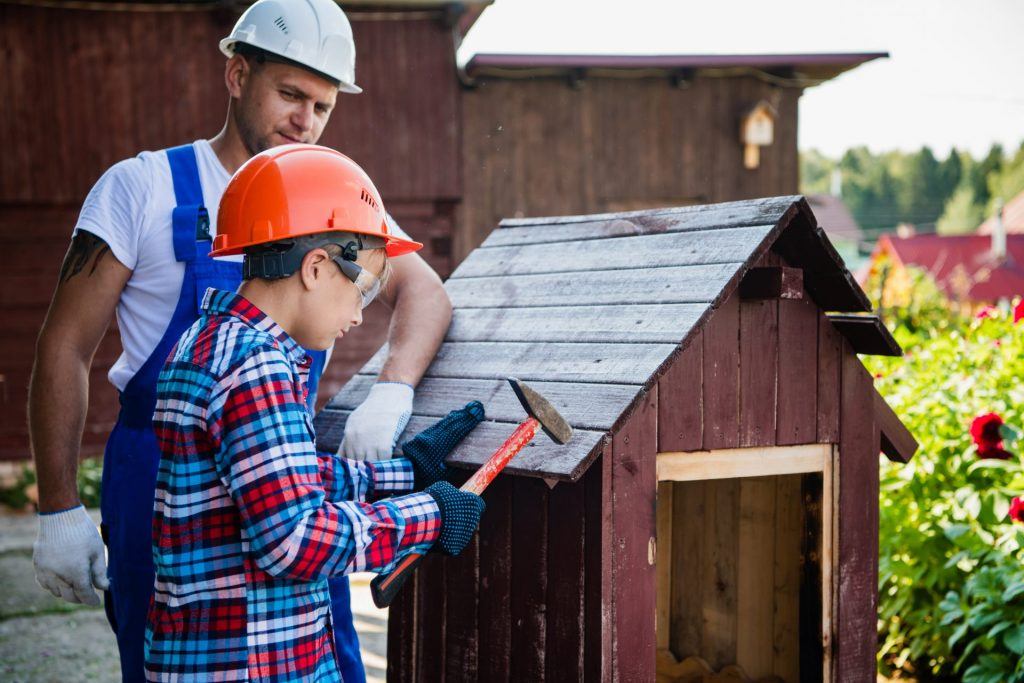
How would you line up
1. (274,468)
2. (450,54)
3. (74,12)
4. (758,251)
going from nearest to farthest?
(274,468) → (758,251) → (74,12) → (450,54)

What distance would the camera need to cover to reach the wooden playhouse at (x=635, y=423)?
7.77 ft

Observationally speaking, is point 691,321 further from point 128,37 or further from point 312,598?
point 128,37

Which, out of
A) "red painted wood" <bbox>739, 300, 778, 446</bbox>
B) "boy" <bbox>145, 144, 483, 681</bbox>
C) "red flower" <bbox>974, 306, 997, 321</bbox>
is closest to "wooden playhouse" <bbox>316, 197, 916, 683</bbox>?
"red painted wood" <bbox>739, 300, 778, 446</bbox>

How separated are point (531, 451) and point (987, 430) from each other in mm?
2074

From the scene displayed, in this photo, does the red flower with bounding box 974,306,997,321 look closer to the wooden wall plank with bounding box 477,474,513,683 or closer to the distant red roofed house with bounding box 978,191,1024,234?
the wooden wall plank with bounding box 477,474,513,683

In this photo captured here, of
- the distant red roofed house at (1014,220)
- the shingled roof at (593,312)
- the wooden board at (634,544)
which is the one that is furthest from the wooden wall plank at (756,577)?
the distant red roofed house at (1014,220)

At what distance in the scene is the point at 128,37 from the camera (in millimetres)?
10266

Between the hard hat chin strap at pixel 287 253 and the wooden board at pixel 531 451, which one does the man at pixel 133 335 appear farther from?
the hard hat chin strap at pixel 287 253

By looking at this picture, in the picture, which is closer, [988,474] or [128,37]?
[988,474]

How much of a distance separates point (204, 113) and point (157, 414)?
9.46 metres

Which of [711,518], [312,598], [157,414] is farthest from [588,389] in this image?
[711,518]

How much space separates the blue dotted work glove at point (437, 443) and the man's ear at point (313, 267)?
1.88 ft

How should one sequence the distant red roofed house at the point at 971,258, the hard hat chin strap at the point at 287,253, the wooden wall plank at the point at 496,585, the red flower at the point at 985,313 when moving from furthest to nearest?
the distant red roofed house at the point at 971,258, the red flower at the point at 985,313, the wooden wall plank at the point at 496,585, the hard hat chin strap at the point at 287,253

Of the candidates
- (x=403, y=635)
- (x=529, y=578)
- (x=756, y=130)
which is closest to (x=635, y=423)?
(x=529, y=578)
